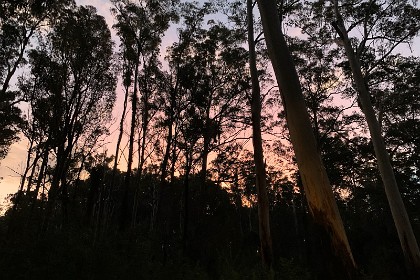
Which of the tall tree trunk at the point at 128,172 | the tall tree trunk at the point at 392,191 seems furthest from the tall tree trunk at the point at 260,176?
the tall tree trunk at the point at 128,172

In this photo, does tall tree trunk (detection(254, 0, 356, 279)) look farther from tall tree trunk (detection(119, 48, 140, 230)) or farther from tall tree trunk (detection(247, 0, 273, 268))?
tall tree trunk (detection(119, 48, 140, 230))

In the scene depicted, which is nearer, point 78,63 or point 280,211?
point 78,63

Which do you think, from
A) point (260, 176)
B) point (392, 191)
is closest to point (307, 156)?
point (260, 176)

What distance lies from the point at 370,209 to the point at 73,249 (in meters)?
30.0

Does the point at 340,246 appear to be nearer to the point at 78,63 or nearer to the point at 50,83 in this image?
the point at 78,63

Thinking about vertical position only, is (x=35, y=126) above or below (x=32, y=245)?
above

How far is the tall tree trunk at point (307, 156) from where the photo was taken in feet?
12.4

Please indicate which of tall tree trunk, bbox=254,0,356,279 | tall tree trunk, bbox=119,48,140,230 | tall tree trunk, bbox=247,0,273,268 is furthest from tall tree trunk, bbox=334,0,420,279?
tall tree trunk, bbox=119,48,140,230

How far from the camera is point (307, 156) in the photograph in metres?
4.29

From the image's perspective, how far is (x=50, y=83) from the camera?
15.6 meters

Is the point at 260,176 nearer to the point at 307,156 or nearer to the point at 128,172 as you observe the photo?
the point at 307,156

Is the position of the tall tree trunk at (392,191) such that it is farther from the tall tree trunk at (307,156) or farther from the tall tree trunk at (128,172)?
the tall tree trunk at (128,172)

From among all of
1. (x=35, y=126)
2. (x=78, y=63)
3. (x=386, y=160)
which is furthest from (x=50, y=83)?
(x=386, y=160)

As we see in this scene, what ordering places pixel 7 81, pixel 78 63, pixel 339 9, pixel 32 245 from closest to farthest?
1. pixel 32 245
2. pixel 339 9
3. pixel 78 63
4. pixel 7 81
